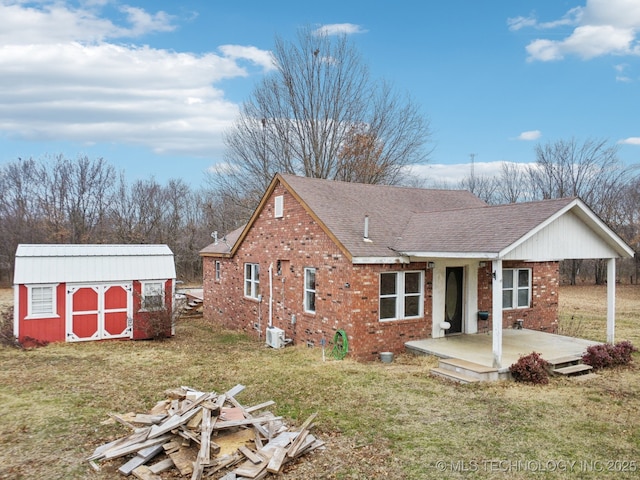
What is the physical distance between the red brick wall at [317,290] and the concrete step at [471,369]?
2022 millimetres

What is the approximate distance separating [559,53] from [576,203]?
1109 centimetres

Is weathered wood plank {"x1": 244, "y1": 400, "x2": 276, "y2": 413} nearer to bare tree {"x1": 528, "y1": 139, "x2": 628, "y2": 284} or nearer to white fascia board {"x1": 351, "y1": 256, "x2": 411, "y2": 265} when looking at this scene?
white fascia board {"x1": 351, "y1": 256, "x2": 411, "y2": 265}

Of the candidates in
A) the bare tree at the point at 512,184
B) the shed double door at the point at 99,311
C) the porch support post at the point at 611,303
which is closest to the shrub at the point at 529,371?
the porch support post at the point at 611,303

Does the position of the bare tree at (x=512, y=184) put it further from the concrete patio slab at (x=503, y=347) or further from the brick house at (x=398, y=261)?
the concrete patio slab at (x=503, y=347)

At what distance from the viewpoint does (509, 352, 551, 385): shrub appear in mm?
9469

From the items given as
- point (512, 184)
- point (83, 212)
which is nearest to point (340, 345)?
point (83, 212)

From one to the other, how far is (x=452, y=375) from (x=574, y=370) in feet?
9.26

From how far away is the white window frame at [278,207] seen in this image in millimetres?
14609

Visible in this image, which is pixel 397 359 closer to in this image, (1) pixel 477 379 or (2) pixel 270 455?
(1) pixel 477 379

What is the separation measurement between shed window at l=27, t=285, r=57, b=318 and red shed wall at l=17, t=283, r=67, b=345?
0.33 feet

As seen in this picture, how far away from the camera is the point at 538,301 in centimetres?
1518

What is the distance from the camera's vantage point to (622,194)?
36.3 m

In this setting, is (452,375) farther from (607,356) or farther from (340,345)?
(607,356)

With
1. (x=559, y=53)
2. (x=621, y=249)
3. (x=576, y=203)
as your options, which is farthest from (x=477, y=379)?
(x=559, y=53)
